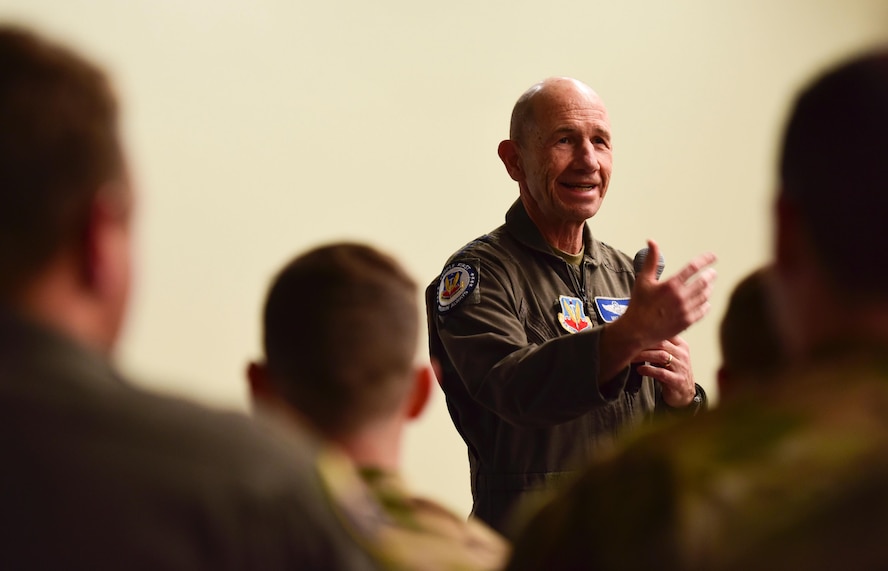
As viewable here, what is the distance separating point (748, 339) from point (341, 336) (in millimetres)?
521

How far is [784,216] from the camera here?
2.64 feet

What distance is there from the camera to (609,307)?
242 cm

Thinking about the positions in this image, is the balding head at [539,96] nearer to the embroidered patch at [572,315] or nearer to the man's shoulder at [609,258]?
the man's shoulder at [609,258]

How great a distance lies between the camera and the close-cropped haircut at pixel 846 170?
75cm

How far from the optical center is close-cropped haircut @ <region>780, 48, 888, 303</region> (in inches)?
29.5

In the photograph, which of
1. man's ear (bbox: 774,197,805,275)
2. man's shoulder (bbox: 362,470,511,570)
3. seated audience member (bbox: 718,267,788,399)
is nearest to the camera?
man's ear (bbox: 774,197,805,275)

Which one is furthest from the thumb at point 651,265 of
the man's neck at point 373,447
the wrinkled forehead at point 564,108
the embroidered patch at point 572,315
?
the man's neck at point 373,447

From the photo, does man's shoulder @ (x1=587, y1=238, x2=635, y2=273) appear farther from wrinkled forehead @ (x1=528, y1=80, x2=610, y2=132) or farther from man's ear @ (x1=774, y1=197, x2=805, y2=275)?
man's ear @ (x1=774, y1=197, x2=805, y2=275)

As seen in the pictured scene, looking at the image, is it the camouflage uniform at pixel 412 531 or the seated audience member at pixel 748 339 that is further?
the seated audience member at pixel 748 339

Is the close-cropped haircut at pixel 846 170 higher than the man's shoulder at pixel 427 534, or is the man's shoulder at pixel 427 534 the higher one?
the close-cropped haircut at pixel 846 170

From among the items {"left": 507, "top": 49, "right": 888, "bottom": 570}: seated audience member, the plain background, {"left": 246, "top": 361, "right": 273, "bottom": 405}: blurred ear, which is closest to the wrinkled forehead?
the plain background

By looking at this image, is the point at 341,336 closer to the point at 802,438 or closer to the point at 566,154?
the point at 802,438

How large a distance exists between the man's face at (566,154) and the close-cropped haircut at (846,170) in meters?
1.66

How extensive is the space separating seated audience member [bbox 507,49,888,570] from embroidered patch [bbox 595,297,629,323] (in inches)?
61.7
